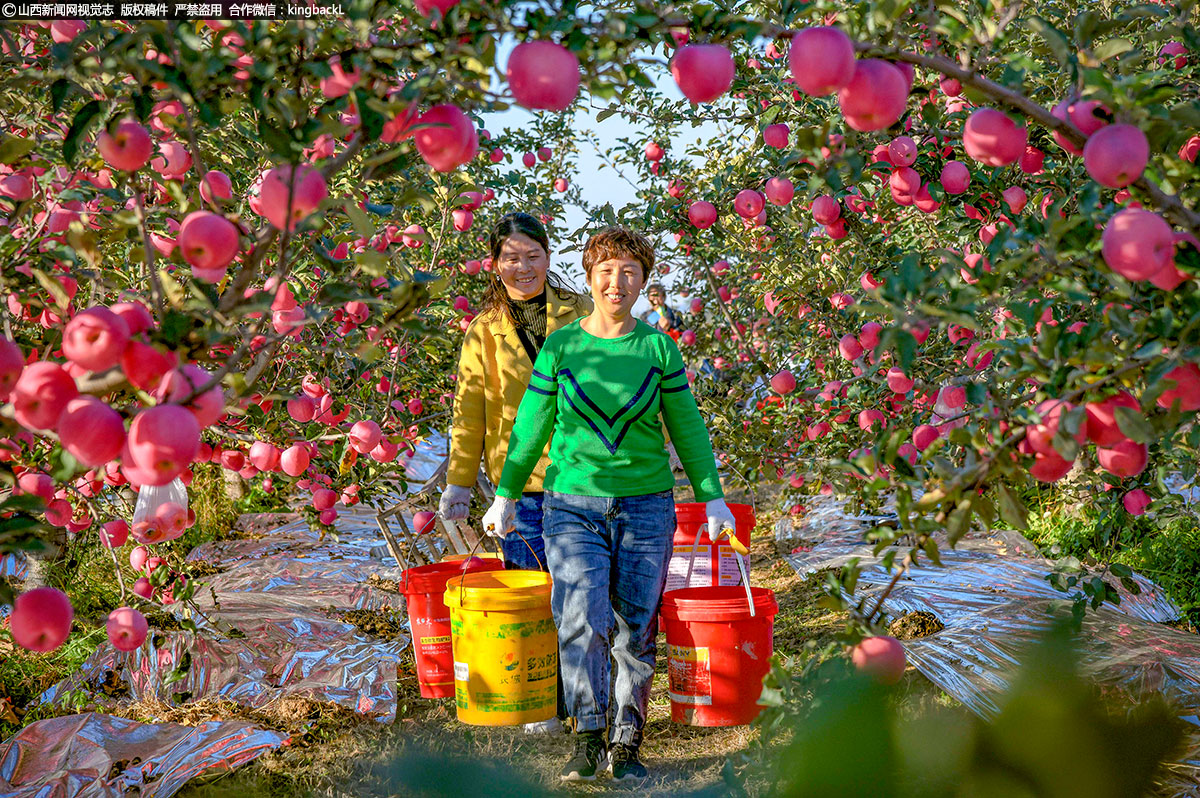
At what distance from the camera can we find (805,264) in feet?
13.7

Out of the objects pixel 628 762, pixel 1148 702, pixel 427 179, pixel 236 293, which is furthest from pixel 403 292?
pixel 427 179

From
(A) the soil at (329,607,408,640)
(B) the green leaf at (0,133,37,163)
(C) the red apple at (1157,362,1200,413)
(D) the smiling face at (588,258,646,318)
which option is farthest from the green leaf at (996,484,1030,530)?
(A) the soil at (329,607,408,640)

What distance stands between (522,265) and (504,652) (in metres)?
1.22

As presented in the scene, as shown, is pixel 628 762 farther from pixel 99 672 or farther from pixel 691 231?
pixel 691 231

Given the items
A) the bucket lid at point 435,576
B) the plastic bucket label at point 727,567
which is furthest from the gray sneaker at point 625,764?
the plastic bucket label at point 727,567

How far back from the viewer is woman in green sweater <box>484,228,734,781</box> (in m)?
2.63

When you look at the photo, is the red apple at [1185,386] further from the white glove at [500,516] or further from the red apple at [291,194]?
the white glove at [500,516]

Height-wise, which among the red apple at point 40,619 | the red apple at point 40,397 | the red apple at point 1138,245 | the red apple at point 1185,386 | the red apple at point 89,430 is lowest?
the red apple at point 40,619

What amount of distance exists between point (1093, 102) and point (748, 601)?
1965 mm

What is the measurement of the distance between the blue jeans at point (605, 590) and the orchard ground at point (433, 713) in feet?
0.74

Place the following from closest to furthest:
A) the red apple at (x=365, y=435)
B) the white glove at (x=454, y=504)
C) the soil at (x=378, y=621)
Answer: the red apple at (x=365, y=435) < the white glove at (x=454, y=504) < the soil at (x=378, y=621)

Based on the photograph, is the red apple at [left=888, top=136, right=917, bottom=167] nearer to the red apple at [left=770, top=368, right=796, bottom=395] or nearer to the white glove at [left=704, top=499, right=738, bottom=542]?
the white glove at [left=704, top=499, right=738, bottom=542]

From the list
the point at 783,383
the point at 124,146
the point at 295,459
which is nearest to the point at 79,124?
the point at 124,146

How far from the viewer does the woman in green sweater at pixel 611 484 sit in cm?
263
